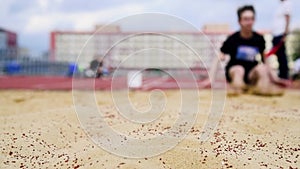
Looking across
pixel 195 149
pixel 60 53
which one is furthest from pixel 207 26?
pixel 195 149

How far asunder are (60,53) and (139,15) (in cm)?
1286

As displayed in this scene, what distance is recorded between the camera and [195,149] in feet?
6.78

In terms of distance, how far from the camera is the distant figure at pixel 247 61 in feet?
16.4

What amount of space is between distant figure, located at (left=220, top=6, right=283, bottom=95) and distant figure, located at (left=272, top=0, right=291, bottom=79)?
4.51ft

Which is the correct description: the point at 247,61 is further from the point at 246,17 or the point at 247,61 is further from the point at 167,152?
the point at 167,152

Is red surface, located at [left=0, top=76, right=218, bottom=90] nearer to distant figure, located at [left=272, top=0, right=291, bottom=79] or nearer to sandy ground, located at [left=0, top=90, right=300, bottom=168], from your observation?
distant figure, located at [left=272, top=0, right=291, bottom=79]

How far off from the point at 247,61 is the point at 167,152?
11.1ft

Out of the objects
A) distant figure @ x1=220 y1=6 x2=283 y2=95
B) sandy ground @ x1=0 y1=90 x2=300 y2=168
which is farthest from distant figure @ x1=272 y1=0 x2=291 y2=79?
sandy ground @ x1=0 y1=90 x2=300 y2=168

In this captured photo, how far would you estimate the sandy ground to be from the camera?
1893 mm

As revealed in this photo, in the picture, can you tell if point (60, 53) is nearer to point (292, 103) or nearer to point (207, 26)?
point (207, 26)

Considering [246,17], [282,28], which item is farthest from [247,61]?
[282,28]

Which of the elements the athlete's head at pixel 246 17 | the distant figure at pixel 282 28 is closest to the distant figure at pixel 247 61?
the athlete's head at pixel 246 17

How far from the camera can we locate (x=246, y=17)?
4984 mm

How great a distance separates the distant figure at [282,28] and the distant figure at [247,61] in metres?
1.37
